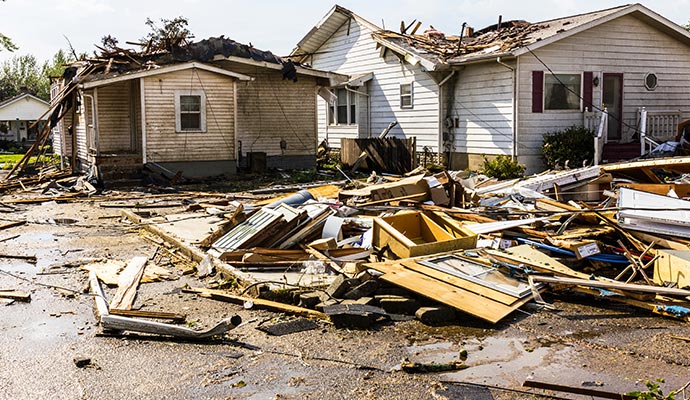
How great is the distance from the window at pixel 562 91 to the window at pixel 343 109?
921 cm

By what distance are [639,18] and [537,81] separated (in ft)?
13.9

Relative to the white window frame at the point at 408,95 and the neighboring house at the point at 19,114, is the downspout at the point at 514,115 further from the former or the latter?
the neighboring house at the point at 19,114

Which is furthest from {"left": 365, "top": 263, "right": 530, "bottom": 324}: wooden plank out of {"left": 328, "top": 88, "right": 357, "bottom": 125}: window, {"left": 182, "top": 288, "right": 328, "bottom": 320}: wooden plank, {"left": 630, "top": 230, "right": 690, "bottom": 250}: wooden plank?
{"left": 328, "top": 88, "right": 357, "bottom": 125}: window

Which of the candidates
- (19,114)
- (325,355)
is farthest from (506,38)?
(19,114)

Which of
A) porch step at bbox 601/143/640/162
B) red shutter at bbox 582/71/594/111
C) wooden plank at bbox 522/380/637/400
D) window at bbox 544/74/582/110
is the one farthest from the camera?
red shutter at bbox 582/71/594/111

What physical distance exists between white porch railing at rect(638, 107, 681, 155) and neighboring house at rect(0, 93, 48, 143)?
184 ft

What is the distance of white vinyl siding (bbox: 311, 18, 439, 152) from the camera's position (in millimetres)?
25031

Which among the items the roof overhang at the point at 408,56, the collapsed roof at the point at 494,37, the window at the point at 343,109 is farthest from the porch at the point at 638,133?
the window at the point at 343,109

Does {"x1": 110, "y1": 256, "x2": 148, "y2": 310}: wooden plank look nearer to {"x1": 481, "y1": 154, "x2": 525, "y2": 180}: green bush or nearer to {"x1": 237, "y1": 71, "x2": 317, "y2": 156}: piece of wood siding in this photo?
{"x1": 481, "y1": 154, "x2": 525, "y2": 180}: green bush

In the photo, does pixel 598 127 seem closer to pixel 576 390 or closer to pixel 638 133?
pixel 638 133

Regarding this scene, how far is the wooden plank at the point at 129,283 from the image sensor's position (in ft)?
26.5

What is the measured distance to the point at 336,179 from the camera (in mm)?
23594

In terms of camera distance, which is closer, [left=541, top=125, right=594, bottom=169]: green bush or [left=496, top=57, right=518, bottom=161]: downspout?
[left=541, top=125, right=594, bottom=169]: green bush

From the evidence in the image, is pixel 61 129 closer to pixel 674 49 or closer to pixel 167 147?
pixel 167 147
